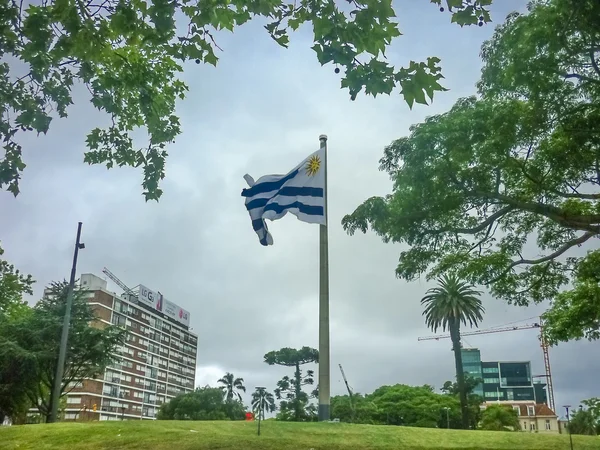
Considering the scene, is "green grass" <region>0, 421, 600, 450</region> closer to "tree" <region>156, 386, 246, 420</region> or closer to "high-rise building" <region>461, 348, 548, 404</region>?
"tree" <region>156, 386, 246, 420</region>

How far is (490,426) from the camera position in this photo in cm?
7281

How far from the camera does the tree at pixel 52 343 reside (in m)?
34.7

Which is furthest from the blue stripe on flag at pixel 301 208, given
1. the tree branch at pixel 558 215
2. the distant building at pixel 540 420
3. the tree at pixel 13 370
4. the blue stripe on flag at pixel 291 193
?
the distant building at pixel 540 420

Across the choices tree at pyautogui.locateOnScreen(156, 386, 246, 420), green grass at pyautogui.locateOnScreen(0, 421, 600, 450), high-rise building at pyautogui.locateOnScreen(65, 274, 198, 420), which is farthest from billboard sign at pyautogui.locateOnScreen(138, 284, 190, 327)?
green grass at pyautogui.locateOnScreen(0, 421, 600, 450)

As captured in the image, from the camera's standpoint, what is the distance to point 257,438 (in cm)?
1550

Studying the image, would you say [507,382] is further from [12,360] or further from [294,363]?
[12,360]

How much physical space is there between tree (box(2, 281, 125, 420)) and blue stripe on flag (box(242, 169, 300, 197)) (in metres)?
22.2

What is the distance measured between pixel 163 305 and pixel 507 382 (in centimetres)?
10851

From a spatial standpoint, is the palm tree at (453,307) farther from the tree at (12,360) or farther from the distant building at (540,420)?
the distant building at (540,420)

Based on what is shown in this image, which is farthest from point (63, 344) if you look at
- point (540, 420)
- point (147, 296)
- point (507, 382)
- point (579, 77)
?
point (507, 382)

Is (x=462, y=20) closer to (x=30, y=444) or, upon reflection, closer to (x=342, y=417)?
(x=30, y=444)

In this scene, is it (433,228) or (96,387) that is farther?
(96,387)

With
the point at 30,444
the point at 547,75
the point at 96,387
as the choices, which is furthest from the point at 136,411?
the point at 547,75

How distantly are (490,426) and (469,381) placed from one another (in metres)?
5.84
